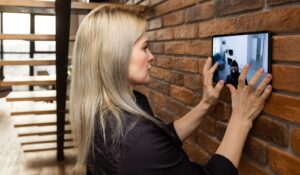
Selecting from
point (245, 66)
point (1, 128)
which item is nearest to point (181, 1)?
point (245, 66)

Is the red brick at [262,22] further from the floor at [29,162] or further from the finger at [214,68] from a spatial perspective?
the floor at [29,162]

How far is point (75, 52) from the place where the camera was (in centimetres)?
129

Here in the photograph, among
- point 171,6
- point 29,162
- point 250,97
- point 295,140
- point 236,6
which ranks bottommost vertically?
point 29,162

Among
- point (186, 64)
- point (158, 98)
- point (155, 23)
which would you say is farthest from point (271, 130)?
point (155, 23)

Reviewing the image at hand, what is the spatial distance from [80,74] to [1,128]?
5.38 meters

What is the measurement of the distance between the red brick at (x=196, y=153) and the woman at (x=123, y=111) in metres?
0.52

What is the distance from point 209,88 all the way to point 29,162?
3.58 metres

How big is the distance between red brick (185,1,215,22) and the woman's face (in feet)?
1.50

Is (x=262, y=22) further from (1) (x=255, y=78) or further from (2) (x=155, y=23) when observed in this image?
Result: (2) (x=155, y=23)

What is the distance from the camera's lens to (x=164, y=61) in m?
2.24

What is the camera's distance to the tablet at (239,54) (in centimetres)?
117

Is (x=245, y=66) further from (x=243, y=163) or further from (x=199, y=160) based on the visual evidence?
(x=199, y=160)

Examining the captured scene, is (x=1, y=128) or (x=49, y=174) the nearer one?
(x=49, y=174)

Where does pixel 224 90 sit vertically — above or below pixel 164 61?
below
